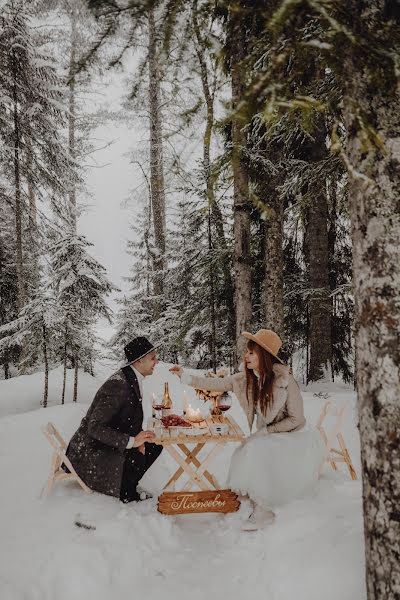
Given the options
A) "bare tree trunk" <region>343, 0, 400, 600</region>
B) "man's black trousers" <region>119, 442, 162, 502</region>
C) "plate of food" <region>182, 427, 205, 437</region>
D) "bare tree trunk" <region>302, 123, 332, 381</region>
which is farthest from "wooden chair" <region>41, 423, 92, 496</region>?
"bare tree trunk" <region>302, 123, 332, 381</region>

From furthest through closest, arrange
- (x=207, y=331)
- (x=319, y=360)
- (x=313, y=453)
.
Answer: (x=207, y=331) → (x=319, y=360) → (x=313, y=453)

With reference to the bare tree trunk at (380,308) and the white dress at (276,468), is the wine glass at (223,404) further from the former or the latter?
the bare tree trunk at (380,308)

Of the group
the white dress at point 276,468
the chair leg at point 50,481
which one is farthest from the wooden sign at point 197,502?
the chair leg at point 50,481

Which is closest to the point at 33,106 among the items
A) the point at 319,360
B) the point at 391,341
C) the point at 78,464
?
the point at 319,360

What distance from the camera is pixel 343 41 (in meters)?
2.22

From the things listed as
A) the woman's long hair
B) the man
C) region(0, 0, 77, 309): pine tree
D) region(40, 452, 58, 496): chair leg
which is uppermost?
region(0, 0, 77, 309): pine tree

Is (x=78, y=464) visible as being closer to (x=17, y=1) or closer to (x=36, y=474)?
(x=36, y=474)

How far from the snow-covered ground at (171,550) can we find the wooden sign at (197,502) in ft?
0.35

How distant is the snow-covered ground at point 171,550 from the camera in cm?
316

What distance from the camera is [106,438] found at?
14.4 feet

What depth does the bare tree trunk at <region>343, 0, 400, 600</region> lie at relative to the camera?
2.25 metres

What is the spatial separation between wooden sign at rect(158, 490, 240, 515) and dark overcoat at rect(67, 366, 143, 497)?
0.52m

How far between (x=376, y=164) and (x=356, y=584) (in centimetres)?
275

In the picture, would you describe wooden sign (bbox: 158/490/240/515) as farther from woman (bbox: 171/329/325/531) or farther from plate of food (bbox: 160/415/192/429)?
plate of food (bbox: 160/415/192/429)
